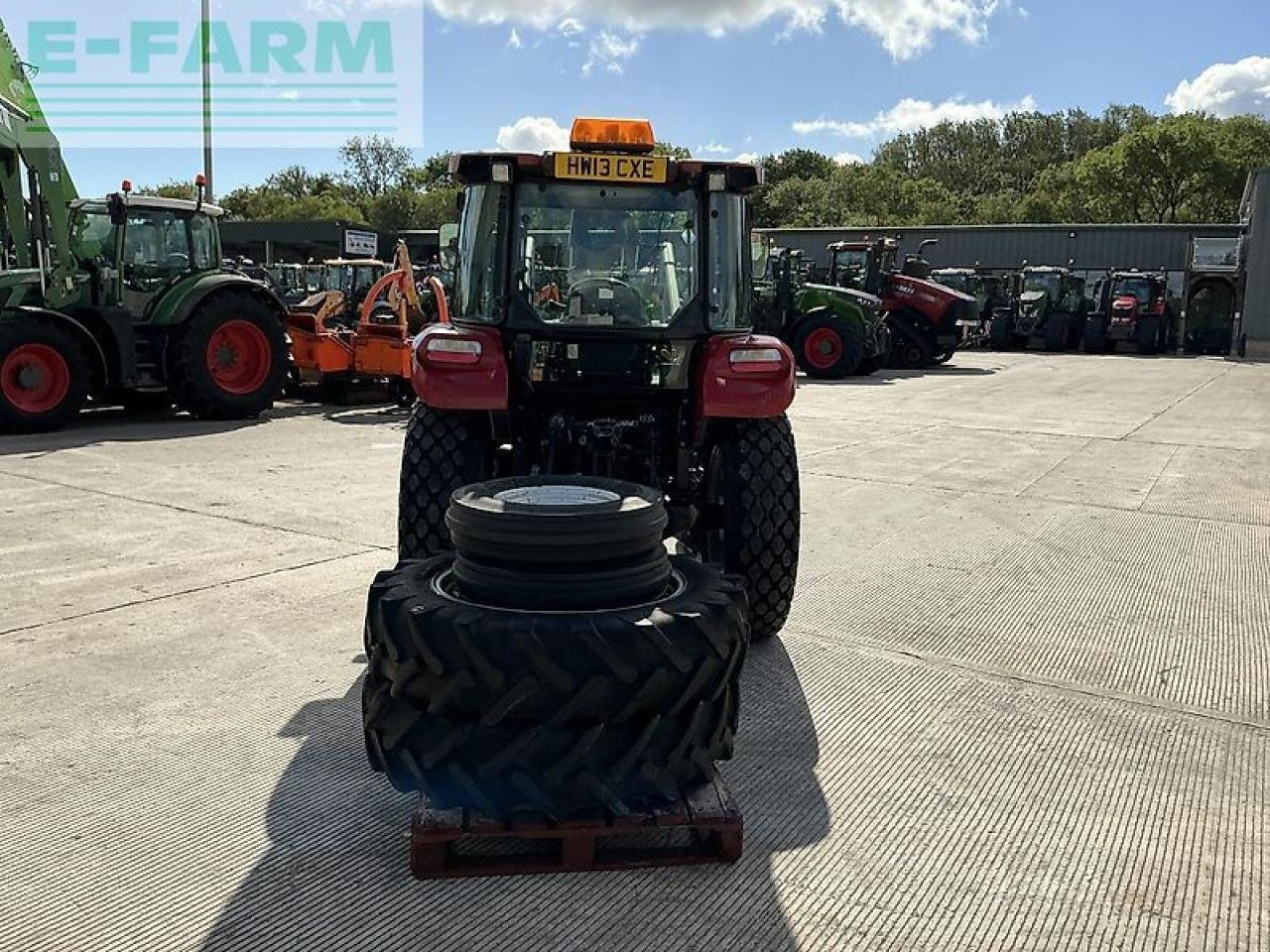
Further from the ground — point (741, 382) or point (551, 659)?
point (741, 382)

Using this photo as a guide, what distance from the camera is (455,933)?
2.38 metres

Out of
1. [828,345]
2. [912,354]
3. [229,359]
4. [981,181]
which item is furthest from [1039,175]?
[229,359]

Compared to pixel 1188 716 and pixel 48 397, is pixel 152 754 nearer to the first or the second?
pixel 1188 716

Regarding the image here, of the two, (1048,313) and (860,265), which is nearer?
(860,265)

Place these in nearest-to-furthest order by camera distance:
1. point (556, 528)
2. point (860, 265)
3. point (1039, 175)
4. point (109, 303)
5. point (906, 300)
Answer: point (556, 528)
point (109, 303)
point (860, 265)
point (906, 300)
point (1039, 175)

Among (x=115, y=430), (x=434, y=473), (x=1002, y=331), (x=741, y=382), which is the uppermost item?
(x=1002, y=331)

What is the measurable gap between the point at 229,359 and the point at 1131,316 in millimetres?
23483

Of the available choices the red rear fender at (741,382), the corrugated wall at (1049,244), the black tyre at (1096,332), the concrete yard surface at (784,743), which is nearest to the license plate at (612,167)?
the red rear fender at (741,382)

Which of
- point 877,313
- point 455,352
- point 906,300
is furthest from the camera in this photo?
point 906,300

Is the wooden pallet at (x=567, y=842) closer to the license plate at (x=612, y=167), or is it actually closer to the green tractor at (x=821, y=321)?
the license plate at (x=612, y=167)

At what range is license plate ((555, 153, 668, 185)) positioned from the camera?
163 inches

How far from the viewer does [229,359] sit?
11.2 meters

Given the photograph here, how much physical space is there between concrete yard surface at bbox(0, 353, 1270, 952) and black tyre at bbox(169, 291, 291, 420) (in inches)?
133

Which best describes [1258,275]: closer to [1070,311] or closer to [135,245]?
[1070,311]
